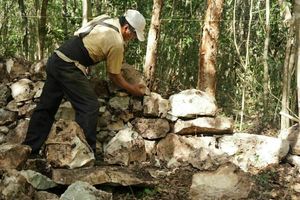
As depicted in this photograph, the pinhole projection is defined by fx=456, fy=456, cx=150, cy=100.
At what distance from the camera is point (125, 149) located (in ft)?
14.0

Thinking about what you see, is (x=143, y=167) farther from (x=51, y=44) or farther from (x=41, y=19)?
(x=51, y=44)

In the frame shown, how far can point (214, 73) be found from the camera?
504cm

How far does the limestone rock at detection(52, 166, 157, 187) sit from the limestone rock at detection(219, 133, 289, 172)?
3.76 ft

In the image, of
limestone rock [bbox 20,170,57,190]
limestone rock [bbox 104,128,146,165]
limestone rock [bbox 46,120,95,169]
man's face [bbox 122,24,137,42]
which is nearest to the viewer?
limestone rock [bbox 20,170,57,190]

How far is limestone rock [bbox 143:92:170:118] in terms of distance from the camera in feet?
14.8

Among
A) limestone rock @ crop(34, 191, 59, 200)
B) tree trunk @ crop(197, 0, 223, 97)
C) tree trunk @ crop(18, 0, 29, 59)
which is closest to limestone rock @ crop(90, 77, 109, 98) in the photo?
tree trunk @ crop(197, 0, 223, 97)

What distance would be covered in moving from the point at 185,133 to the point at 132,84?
2.35 ft

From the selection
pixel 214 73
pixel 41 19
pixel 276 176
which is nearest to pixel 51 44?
pixel 41 19

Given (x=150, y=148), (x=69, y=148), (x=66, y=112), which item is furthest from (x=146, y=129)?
(x=69, y=148)

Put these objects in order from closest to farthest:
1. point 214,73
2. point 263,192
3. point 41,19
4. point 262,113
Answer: point 263,192 → point 214,73 → point 262,113 → point 41,19

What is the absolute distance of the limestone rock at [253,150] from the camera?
4.26 m

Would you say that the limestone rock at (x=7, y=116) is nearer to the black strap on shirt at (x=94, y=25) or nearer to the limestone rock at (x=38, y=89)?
the limestone rock at (x=38, y=89)

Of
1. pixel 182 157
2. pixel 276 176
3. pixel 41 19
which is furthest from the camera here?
pixel 41 19

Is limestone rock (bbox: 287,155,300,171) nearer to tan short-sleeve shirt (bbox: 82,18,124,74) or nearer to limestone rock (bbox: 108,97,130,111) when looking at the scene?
limestone rock (bbox: 108,97,130,111)
